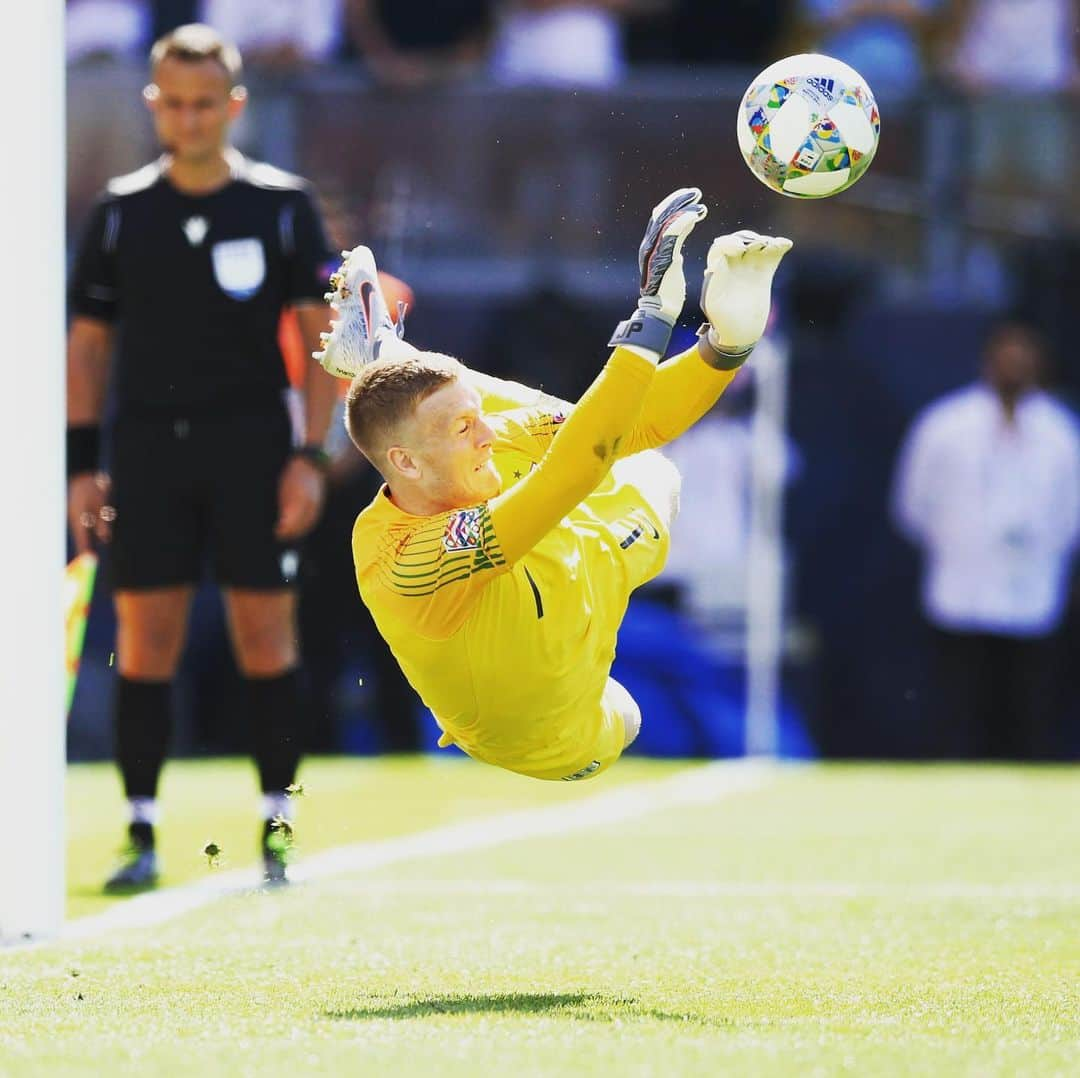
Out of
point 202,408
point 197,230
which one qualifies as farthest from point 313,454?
point 197,230

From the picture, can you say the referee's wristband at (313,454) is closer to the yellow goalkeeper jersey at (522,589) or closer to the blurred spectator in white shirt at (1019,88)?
the yellow goalkeeper jersey at (522,589)

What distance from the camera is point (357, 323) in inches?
238

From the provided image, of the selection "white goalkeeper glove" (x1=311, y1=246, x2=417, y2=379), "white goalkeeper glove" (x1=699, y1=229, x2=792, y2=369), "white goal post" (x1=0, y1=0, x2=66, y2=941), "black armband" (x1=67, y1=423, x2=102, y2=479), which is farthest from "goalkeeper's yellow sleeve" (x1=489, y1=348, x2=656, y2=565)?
"black armband" (x1=67, y1=423, x2=102, y2=479)

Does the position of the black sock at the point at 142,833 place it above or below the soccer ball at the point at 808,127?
below

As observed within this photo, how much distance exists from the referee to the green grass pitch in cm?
66

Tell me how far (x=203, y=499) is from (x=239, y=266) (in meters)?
0.78

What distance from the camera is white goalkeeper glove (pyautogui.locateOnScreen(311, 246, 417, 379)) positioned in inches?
237

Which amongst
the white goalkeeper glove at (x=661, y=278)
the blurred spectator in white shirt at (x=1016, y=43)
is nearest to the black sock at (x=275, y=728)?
the white goalkeeper glove at (x=661, y=278)

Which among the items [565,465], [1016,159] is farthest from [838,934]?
[1016,159]

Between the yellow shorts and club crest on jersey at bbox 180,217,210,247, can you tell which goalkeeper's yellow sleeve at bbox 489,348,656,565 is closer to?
the yellow shorts

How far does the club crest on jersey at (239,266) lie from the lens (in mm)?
7484

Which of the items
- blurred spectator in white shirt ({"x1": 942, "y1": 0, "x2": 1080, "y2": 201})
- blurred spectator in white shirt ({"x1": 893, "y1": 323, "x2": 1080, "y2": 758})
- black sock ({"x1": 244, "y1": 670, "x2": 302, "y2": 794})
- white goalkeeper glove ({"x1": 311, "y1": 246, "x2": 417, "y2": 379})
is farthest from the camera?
blurred spectator in white shirt ({"x1": 942, "y1": 0, "x2": 1080, "y2": 201})

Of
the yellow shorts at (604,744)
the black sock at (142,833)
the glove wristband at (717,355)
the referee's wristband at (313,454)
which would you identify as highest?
the glove wristband at (717,355)

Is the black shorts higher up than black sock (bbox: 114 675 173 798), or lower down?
higher up
